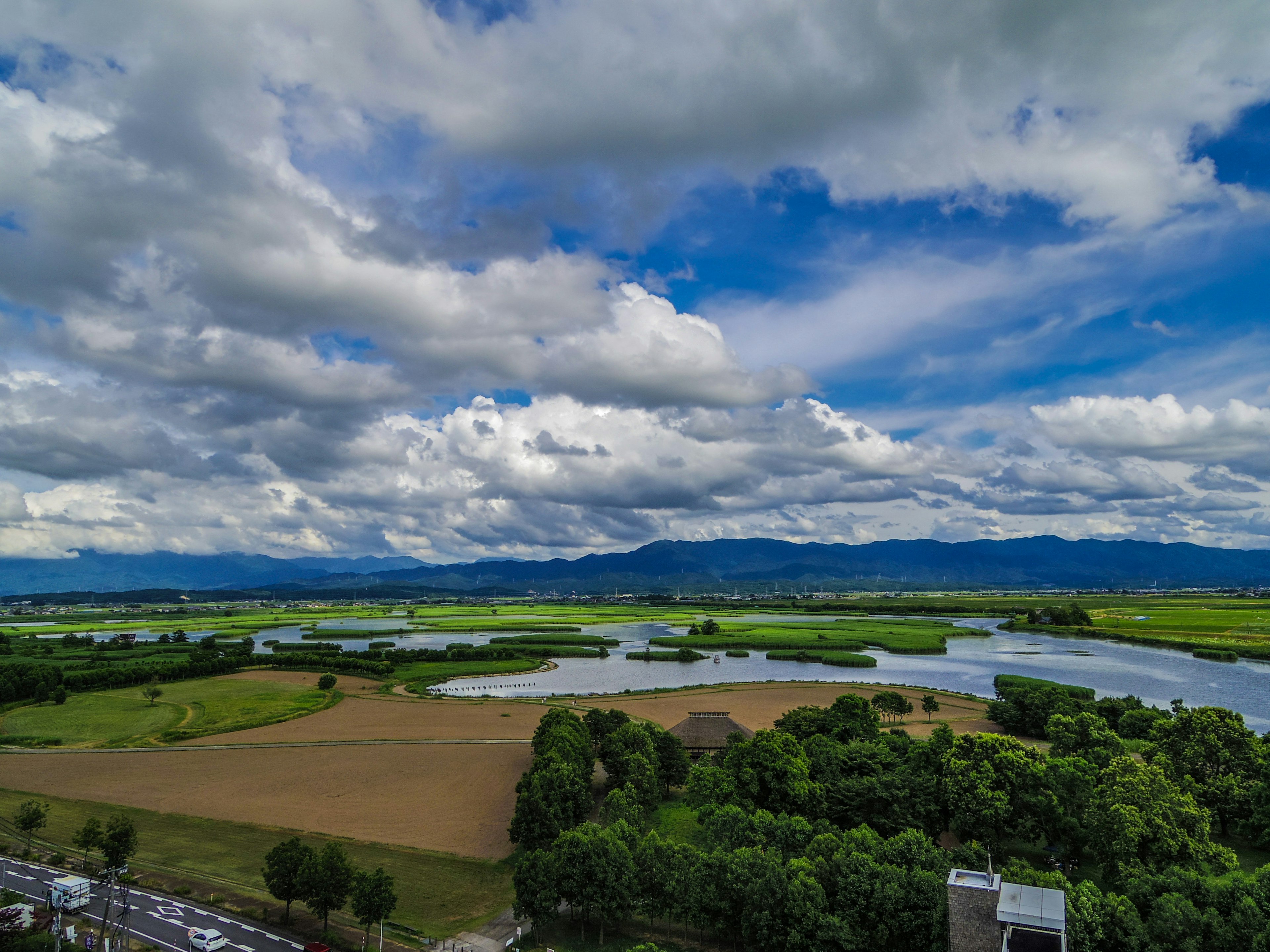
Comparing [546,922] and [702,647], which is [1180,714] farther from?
[702,647]

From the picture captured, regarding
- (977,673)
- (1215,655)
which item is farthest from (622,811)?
(1215,655)

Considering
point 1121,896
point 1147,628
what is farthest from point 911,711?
point 1147,628

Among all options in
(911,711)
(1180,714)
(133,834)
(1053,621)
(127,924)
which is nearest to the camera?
(127,924)

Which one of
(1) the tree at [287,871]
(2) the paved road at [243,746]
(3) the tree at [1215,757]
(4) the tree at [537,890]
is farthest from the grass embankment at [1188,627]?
(1) the tree at [287,871]

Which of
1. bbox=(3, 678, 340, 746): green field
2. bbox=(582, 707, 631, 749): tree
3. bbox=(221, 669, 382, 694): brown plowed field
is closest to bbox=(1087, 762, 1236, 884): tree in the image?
bbox=(582, 707, 631, 749): tree

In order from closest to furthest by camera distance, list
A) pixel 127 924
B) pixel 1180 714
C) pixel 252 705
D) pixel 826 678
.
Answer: pixel 127 924, pixel 1180 714, pixel 252 705, pixel 826 678

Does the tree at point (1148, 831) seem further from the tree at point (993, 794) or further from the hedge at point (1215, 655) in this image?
the hedge at point (1215, 655)
